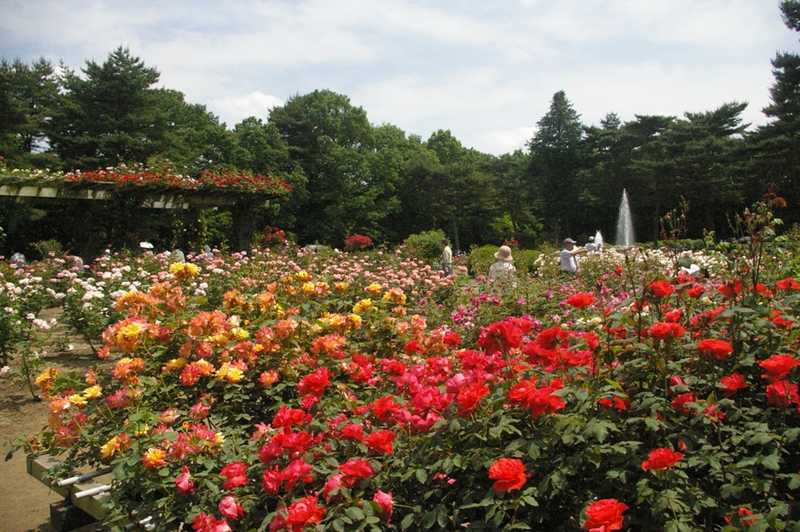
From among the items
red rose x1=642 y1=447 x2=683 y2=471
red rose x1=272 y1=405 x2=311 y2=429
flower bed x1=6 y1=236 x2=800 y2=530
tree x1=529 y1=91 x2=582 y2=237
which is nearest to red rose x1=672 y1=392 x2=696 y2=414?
flower bed x1=6 y1=236 x2=800 y2=530

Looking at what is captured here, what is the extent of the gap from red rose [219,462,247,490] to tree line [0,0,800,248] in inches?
811

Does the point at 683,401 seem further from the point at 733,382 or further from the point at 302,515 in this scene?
the point at 302,515

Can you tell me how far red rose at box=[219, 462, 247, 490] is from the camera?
164 centimetres

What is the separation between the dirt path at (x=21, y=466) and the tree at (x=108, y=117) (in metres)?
21.2

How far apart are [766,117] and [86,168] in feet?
89.7

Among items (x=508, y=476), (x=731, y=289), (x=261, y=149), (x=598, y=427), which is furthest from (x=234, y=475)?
(x=261, y=149)

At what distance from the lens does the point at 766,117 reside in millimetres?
24688

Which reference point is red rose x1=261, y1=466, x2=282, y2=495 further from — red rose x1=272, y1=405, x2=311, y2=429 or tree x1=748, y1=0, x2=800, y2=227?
tree x1=748, y1=0, x2=800, y2=227

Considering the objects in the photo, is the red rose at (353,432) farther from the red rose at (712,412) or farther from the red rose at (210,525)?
the red rose at (712,412)

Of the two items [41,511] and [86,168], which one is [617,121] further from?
[41,511]

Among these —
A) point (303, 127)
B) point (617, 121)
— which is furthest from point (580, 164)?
point (303, 127)

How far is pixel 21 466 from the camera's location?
3832 millimetres

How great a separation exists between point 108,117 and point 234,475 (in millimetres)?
26835

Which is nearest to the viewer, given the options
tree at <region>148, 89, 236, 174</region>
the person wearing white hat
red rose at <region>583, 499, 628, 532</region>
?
red rose at <region>583, 499, 628, 532</region>
